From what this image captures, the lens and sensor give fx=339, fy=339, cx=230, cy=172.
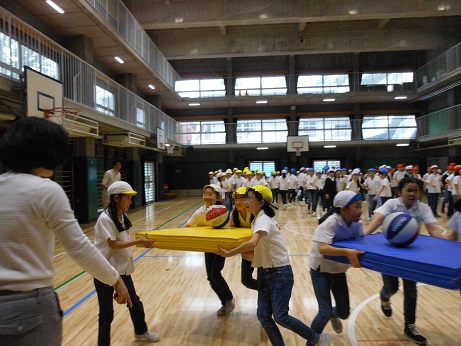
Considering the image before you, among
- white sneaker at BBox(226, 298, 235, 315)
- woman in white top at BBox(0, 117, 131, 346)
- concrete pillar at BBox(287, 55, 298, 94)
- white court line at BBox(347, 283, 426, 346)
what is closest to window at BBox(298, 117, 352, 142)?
concrete pillar at BBox(287, 55, 298, 94)

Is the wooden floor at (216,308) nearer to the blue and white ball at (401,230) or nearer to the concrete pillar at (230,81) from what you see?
the blue and white ball at (401,230)

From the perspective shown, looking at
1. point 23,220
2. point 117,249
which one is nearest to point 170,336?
point 117,249

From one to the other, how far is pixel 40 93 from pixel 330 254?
6.85m

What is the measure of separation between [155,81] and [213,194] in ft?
46.0

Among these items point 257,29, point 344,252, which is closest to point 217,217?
point 344,252

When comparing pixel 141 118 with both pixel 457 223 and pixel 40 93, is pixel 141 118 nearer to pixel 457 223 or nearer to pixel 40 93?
pixel 40 93

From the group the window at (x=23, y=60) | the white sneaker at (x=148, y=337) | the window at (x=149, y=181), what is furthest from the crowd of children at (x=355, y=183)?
the white sneaker at (x=148, y=337)

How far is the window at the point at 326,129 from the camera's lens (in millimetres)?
21953

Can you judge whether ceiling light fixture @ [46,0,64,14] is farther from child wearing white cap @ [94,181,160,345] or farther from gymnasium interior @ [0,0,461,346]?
child wearing white cap @ [94,181,160,345]

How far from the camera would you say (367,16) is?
14625 mm

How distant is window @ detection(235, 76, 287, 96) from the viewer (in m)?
22.6

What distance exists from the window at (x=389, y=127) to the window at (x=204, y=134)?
9351mm

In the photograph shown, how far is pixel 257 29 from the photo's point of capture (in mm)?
18656

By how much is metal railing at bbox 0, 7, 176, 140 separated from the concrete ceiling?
132 centimetres
